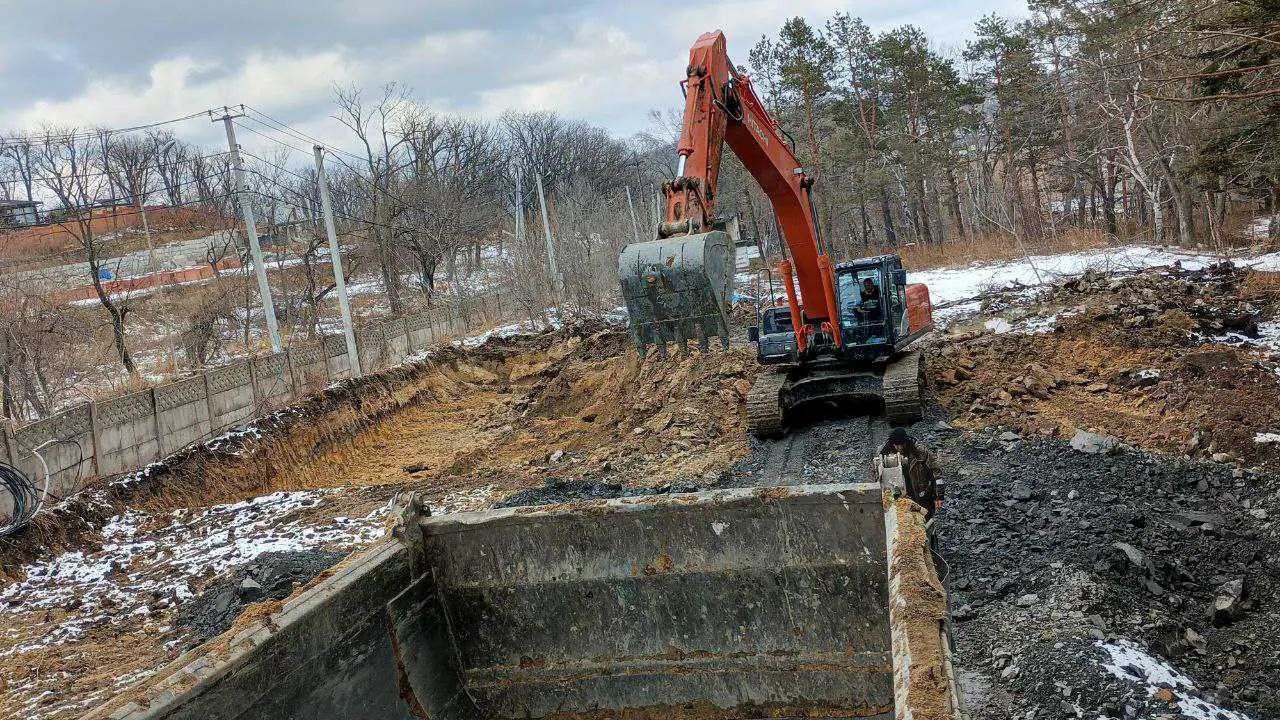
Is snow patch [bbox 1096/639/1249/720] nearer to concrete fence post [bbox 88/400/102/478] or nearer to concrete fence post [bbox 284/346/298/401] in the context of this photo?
concrete fence post [bbox 88/400/102/478]

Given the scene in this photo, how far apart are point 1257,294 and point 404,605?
18.4m

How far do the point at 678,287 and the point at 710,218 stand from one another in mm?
990

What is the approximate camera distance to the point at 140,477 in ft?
39.0

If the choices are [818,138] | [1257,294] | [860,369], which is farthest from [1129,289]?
[818,138]

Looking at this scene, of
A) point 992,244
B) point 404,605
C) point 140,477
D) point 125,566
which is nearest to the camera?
point 404,605

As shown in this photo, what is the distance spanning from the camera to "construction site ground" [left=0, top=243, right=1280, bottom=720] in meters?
5.36

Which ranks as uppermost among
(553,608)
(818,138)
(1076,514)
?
(818,138)

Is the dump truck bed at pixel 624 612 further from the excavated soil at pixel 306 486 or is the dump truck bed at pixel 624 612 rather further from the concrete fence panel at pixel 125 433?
the concrete fence panel at pixel 125 433

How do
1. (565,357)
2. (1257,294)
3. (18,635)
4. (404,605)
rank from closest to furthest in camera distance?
(404,605)
(18,635)
(1257,294)
(565,357)

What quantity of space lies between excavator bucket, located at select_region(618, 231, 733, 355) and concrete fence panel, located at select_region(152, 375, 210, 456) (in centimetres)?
779

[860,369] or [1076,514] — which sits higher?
[860,369]

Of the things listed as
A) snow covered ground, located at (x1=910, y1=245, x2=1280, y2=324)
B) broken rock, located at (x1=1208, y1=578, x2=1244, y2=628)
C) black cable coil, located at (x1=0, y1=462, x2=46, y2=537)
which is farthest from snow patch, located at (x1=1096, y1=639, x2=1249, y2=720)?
snow covered ground, located at (x1=910, y1=245, x2=1280, y2=324)

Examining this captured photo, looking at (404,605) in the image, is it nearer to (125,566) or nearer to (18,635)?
(18,635)

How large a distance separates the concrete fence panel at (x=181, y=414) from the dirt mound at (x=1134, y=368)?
35.9 feet
